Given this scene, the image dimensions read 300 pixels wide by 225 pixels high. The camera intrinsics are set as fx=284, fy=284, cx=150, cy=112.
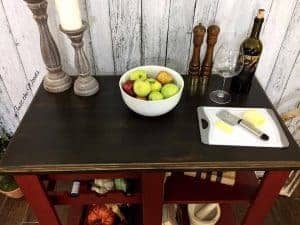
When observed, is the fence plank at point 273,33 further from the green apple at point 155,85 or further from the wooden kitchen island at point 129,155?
the green apple at point 155,85

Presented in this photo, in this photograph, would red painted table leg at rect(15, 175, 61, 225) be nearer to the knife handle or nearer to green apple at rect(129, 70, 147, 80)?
green apple at rect(129, 70, 147, 80)

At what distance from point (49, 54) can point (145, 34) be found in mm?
360

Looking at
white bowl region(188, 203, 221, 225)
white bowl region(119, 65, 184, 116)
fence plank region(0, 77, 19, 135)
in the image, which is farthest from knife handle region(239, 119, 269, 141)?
fence plank region(0, 77, 19, 135)

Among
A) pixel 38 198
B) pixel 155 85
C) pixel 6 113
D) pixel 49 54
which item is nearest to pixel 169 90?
pixel 155 85

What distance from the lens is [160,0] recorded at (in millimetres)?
1002

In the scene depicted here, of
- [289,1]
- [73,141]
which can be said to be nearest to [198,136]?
[73,141]

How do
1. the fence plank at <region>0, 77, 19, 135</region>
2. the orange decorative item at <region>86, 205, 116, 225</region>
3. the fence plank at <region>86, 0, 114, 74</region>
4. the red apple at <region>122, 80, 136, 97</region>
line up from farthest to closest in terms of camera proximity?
1. the fence plank at <region>0, 77, 19, 135</region>
2. the orange decorative item at <region>86, 205, 116, 225</region>
3. the fence plank at <region>86, 0, 114, 74</region>
4. the red apple at <region>122, 80, 136, 97</region>

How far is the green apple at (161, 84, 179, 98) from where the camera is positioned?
0.88m

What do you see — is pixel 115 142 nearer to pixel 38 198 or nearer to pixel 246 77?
pixel 38 198

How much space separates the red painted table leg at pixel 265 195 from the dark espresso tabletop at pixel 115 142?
0.07m

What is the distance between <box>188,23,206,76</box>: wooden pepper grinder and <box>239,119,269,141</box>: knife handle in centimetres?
25

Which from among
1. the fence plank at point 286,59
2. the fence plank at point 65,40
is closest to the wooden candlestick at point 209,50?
the fence plank at point 286,59

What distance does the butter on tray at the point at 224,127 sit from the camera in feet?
2.90

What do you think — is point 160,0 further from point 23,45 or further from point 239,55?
point 23,45
